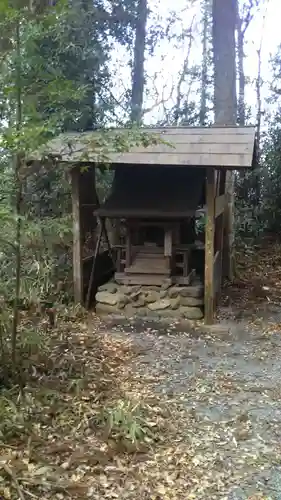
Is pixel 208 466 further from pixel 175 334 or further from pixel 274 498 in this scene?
pixel 175 334

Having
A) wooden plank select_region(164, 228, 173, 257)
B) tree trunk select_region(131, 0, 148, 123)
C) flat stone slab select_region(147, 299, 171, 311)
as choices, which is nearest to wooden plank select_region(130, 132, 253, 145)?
wooden plank select_region(164, 228, 173, 257)

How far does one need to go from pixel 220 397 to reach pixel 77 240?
10.6ft

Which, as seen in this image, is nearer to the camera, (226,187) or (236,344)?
(236,344)

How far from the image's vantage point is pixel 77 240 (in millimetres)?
6734

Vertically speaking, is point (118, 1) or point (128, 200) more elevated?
point (118, 1)

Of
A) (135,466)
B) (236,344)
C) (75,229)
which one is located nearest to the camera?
(135,466)

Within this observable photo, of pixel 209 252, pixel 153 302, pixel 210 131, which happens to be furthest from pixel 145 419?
pixel 210 131

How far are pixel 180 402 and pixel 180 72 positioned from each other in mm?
14167

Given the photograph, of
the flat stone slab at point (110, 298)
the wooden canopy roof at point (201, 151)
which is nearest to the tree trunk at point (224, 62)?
the wooden canopy roof at point (201, 151)

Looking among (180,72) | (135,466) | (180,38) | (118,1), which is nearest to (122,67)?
(118,1)

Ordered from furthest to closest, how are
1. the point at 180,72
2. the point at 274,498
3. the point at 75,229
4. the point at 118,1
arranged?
the point at 180,72 → the point at 118,1 → the point at 75,229 → the point at 274,498

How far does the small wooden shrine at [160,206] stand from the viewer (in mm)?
6031

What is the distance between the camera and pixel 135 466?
3143mm

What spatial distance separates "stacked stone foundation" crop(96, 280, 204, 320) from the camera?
6.62 m
